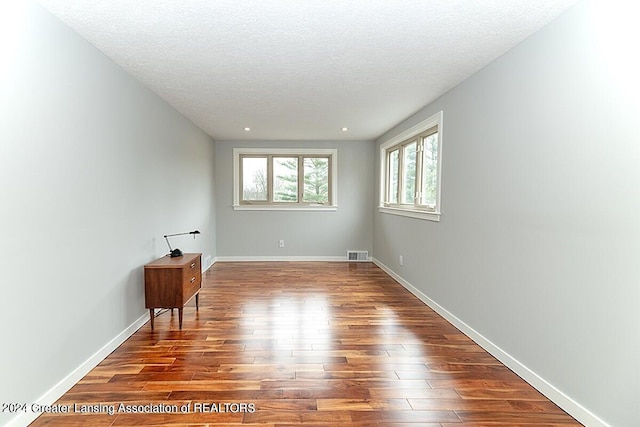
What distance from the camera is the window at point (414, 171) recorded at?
4.02 m

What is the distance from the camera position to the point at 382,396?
7.14 feet

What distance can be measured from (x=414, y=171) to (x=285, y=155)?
2771 millimetres

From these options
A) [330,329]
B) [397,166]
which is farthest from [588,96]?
[397,166]

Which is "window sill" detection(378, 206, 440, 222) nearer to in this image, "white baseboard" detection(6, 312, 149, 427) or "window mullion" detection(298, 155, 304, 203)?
"window mullion" detection(298, 155, 304, 203)

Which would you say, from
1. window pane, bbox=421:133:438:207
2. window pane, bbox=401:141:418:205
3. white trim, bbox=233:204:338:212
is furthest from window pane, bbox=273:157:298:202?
window pane, bbox=421:133:438:207

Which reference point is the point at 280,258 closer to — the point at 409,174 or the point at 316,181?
the point at 316,181

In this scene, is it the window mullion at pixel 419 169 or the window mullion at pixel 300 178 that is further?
the window mullion at pixel 300 178

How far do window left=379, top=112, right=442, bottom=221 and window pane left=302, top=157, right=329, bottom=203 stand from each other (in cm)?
115

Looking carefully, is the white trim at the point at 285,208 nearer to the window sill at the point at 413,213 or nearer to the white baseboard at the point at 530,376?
the window sill at the point at 413,213

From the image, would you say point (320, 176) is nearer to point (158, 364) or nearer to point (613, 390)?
point (158, 364)

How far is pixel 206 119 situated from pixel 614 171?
450 cm

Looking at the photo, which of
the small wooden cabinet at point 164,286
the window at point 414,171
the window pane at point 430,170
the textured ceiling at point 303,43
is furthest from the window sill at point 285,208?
the small wooden cabinet at point 164,286

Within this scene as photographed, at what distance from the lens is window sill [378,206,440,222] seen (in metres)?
3.91

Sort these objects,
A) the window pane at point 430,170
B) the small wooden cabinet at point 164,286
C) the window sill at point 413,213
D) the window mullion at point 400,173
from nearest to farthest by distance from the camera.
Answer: the small wooden cabinet at point 164,286
the window sill at point 413,213
the window pane at point 430,170
the window mullion at point 400,173
